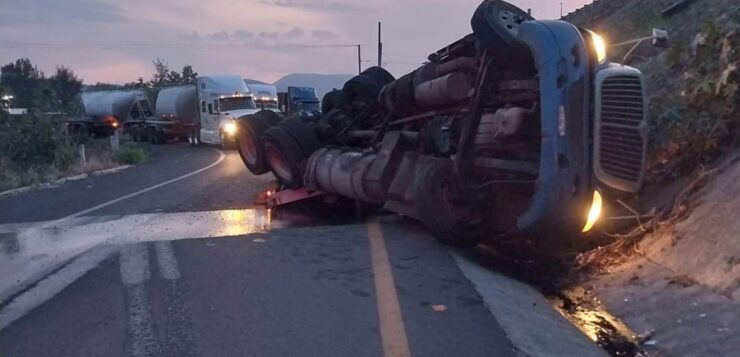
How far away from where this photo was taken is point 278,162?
1530 cm

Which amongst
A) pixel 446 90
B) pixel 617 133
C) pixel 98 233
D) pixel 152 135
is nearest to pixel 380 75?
pixel 98 233

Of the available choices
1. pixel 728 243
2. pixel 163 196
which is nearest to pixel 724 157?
pixel 728 243

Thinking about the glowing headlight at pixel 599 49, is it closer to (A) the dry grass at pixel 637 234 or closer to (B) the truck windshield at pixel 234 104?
(A) the dry grass at pixel 637 234

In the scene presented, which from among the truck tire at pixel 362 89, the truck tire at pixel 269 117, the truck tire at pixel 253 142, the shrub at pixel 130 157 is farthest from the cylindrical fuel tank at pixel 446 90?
the shrub at pixel 130 157

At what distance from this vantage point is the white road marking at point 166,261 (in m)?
8.68

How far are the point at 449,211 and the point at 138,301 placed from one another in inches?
115

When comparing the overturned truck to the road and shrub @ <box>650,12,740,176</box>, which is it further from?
shrub @ <box>650,12,740,176</box>

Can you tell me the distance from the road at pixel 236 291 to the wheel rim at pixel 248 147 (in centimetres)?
277

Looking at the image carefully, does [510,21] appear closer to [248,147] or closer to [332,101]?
[332,101]

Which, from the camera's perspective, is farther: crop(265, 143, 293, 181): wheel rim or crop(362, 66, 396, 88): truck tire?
crop(265, 143, 293, 181): wheel rim

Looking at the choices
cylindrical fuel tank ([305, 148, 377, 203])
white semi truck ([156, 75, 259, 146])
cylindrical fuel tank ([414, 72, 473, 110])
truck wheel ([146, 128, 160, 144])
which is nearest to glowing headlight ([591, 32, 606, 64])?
cylindrical fuel tank ([414, 72, 473, 110])

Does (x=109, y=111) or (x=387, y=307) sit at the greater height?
(x=387, y=307)

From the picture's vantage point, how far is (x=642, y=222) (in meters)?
9.34

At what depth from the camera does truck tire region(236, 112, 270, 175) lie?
16.0m
